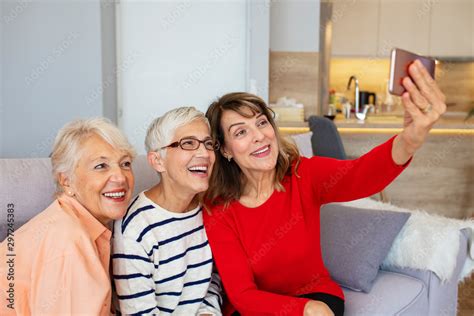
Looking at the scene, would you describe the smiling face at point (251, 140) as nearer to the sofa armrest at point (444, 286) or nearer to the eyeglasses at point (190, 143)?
the eyeglasses at point (190, 143)

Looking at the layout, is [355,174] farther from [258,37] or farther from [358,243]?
[258,37]

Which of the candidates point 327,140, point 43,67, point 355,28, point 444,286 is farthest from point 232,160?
point 355,28

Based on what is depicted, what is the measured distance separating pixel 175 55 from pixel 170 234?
9.72ft

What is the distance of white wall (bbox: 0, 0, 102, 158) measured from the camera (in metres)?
3.47

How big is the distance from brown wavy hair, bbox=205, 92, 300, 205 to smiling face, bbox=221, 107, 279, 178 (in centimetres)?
2

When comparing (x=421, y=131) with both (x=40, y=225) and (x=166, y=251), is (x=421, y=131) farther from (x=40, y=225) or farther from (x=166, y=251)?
(x=40, y=225)

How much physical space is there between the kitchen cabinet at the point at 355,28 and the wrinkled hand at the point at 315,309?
4.19 metres

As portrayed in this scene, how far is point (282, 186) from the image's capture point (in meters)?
1.80

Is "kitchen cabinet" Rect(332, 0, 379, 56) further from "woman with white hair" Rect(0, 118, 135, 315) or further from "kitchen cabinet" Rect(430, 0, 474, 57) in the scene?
"woman with white hair" Rect(0, 118, 135, 315)

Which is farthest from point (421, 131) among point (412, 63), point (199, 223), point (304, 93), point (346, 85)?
point (346, 85)

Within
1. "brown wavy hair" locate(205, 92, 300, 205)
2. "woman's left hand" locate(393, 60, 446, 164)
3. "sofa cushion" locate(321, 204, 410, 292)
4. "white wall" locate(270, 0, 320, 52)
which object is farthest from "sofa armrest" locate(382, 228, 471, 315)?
"white wall" locate(270, 0, 320, 52)

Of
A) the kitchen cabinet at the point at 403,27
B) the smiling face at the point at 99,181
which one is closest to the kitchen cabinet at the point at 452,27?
the kitchen cabinet at the point at 403,27

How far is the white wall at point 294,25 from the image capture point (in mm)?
4840

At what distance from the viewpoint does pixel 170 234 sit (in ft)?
5.21
